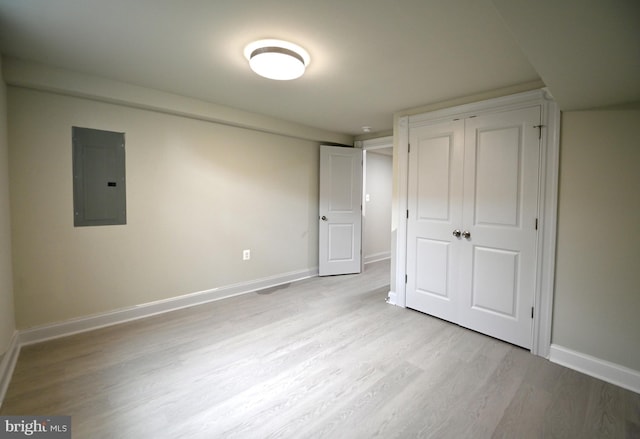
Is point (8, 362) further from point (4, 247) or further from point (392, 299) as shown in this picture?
point (392, 299)

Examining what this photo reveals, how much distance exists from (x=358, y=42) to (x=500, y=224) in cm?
194

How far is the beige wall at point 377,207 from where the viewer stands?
18.2 feet

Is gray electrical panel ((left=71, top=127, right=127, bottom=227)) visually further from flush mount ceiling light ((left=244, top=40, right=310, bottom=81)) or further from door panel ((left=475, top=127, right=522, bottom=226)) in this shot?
door panel ((left=475, top=127, right=522, bottom=226))

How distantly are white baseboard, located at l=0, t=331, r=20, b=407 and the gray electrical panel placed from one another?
0.99 m

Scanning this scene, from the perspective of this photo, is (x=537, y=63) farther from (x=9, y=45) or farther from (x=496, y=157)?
(x=9, y=45)

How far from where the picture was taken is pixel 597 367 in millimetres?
2041

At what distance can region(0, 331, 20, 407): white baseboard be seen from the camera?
1.79m

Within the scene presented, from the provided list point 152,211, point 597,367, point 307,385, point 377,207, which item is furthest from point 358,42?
point 377,207

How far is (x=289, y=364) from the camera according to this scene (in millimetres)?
2148

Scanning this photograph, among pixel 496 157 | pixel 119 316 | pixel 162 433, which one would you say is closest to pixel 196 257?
pixel 119 316

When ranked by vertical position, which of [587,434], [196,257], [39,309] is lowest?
[587,434]

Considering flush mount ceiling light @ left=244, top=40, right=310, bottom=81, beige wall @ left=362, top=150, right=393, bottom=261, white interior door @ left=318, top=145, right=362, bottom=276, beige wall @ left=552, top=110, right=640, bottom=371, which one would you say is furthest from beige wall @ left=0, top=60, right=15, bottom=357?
beige wall @ left=362, top=150, right=393, bottom=261

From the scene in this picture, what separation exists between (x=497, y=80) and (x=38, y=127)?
383cm

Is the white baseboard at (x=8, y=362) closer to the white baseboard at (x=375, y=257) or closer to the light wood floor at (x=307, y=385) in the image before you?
the light wood floor at (x=307, y=385)
